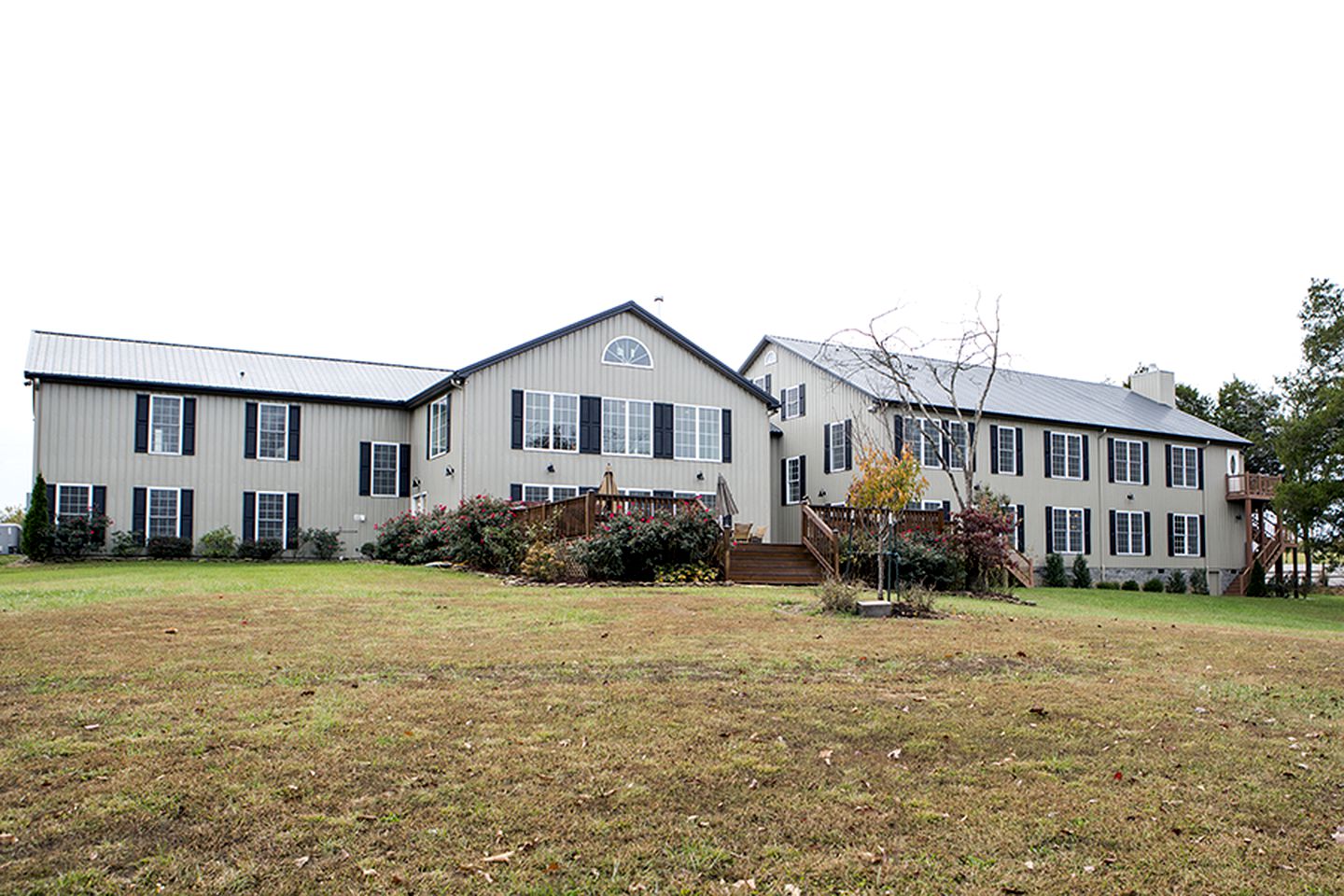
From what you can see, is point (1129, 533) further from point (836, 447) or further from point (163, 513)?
point (163, 513)

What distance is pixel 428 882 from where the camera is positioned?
12.6 feet

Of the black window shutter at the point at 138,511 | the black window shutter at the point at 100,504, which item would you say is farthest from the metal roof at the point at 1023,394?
the black window shutter at the point at 100,504

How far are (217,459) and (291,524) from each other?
2594 millimetres

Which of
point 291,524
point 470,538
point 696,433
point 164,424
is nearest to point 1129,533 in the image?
point 696,433

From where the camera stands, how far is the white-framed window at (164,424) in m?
26.3

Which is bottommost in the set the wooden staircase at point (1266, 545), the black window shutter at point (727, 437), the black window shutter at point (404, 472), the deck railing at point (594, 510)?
the wooden staircase at point (1266, 545)

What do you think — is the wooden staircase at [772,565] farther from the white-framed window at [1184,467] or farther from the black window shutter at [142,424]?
the white-framed window at [1184,467]

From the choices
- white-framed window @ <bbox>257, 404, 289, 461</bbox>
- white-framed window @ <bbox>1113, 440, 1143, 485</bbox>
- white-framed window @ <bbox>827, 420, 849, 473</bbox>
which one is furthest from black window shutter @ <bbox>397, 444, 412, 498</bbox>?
white-framed window @ <bbox>1113, 440, 1143, 485</bbox>

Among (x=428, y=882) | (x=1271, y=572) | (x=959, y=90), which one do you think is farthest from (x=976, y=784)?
(x=1271, y=572)

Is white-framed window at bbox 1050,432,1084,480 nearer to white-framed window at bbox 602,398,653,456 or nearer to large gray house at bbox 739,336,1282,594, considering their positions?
large gray house at bbox 739,336,1282,594

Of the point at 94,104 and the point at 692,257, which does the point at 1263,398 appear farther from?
the point at 94,104

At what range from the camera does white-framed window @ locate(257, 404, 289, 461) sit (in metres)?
27.5

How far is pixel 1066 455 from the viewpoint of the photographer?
3312cm

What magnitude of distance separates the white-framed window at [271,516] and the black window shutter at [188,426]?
2.13 m
